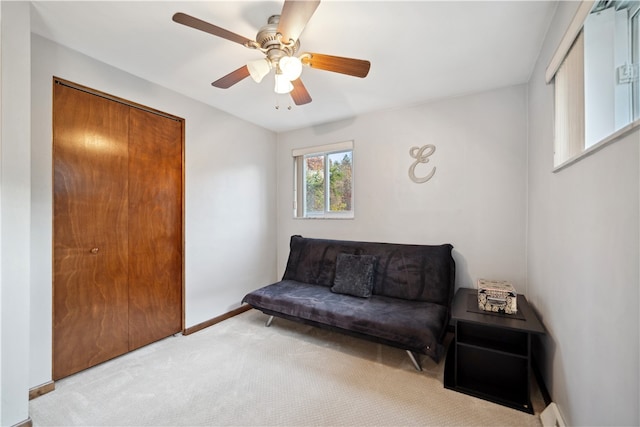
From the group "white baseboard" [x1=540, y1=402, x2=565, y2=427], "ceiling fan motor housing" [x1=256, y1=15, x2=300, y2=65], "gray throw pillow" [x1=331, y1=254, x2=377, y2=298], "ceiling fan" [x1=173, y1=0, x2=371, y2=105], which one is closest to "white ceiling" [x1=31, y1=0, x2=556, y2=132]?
"ceiling fan motor housing" [x1=256, y1=15, x2=300, y2=65]

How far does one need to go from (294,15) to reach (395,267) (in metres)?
2.34

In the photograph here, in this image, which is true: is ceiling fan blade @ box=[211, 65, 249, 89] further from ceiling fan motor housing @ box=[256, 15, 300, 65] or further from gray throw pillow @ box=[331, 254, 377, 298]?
gray throw pillow @ box=[331, 254, 377, 298]

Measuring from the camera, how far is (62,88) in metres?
1.93

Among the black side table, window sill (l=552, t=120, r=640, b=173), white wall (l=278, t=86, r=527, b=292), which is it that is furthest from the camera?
white wall (l=278, t=86, r=527, b=292)

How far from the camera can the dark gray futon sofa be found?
2.11m

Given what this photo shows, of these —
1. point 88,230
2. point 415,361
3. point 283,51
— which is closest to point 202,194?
point 88,230

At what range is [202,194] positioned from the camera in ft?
9.55

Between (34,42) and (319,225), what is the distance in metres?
2.95

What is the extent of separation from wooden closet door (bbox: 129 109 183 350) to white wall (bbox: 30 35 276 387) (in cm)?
10

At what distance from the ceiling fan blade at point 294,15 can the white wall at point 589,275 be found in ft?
4.21

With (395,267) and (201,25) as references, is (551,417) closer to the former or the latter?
(395,267)

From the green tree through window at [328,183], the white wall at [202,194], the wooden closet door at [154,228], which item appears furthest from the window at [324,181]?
the wooden closet door at [154,228]

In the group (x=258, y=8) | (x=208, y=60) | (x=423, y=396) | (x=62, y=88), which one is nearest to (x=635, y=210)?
(x=423, y=396)

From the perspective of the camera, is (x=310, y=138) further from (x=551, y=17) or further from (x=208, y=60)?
(x=551, y=17)
